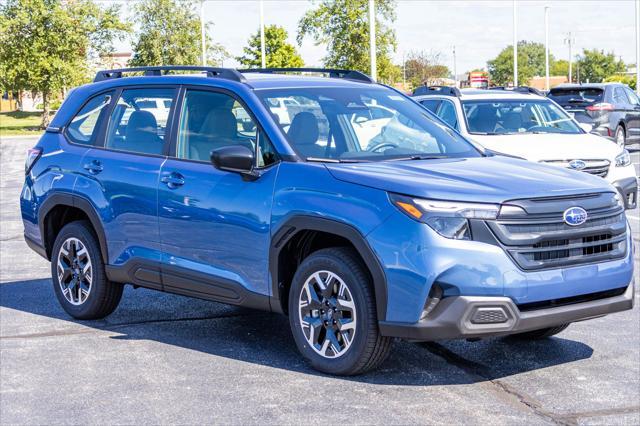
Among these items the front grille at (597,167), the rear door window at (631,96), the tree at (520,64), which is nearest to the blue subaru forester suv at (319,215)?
the front grille at (597,167)

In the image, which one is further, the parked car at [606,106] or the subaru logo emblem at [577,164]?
the parked car at [606,106]

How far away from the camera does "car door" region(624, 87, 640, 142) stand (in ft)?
79.9

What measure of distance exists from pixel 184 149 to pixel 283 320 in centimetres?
150

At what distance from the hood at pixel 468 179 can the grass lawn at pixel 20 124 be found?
169ft

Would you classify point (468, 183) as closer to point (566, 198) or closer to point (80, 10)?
point (566, 198)

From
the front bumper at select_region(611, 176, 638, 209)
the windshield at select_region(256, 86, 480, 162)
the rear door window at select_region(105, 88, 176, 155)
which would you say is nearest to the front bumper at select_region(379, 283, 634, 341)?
the windshield at select_region(256, 86, 480, 162)

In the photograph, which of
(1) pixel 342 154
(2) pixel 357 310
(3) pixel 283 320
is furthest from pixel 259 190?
(3) pixel 283 320

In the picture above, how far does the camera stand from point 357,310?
227 inches

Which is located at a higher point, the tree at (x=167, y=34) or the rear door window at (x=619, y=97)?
the tree at (x=167, y=34)

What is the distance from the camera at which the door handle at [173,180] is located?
268 inches

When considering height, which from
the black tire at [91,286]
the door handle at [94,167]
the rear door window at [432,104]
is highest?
the rear door window at [432,104]

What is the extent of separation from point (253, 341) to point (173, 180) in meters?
1.18

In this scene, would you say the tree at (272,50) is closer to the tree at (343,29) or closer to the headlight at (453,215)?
the tree at (343,29)

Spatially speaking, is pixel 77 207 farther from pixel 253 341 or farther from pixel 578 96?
pixel 578 96
